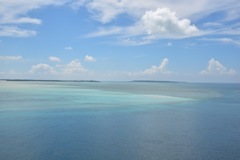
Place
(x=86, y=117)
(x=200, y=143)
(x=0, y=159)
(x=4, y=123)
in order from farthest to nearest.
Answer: (x=86, y=117) < (x=4, y=123) < (x=200, y=143) < (x=0, y=159)

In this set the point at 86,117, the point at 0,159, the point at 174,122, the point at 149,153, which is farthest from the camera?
the point at 86,117

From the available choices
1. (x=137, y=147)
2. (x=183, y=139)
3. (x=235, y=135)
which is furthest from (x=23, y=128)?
(x=235, y=135)

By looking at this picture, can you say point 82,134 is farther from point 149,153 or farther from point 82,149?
point 149,153

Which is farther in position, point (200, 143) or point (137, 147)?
point (200, 143)

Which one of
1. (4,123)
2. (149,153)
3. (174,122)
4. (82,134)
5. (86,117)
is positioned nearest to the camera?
(149,153)

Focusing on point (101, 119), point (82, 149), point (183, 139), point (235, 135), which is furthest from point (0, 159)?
point (235, 135)

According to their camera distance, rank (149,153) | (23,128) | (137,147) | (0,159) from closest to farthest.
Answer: (0,159) → (149,153) → (137,147) → (23,128)

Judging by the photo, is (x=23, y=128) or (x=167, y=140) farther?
(x=23, y=128)

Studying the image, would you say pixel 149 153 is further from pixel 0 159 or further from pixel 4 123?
pixel 4 123
